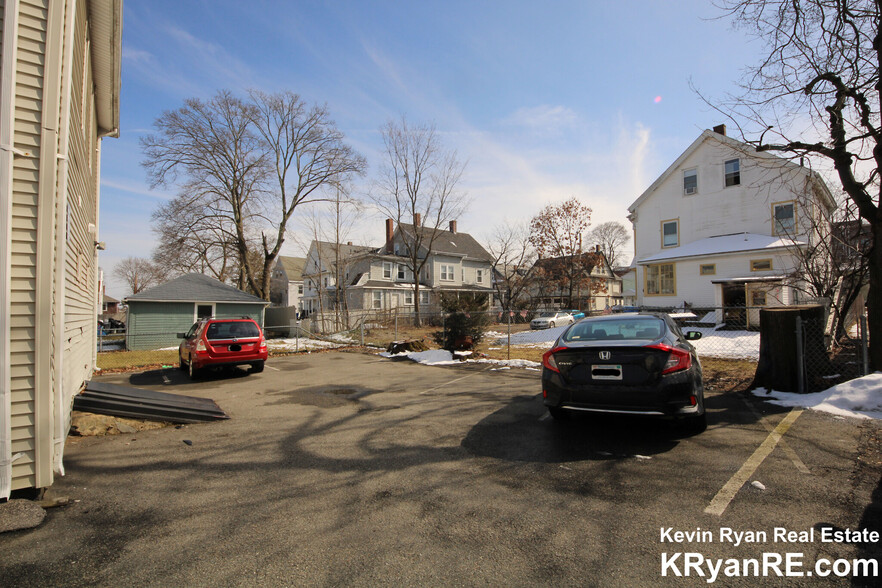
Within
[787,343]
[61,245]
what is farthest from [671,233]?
[61,245]

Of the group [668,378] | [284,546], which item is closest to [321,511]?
[284,546]

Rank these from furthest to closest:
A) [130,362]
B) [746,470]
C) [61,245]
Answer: [130,362]
[61,245]
[746,470]

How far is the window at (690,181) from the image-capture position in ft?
85.7

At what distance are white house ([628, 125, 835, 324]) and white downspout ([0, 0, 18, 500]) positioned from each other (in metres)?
23.1

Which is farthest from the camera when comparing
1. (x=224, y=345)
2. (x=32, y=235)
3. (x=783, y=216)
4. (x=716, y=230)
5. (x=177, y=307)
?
(x=716, y=230)

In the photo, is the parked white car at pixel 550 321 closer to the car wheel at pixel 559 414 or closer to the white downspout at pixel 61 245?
the car wheel at pixel 559 414

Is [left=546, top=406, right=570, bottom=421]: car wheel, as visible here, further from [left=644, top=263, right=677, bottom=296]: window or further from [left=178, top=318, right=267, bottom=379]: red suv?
[left=644, top=263, right=677, bottom=296]: window

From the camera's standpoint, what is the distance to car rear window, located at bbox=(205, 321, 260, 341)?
10820mm

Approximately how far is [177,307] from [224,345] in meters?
17.6

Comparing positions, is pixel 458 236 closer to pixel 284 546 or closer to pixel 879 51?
pixel 879 51

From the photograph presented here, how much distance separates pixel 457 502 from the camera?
11.6ft

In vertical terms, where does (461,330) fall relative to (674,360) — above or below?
below

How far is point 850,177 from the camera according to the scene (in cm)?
775

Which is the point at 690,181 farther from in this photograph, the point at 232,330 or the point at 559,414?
the point at 232,330
